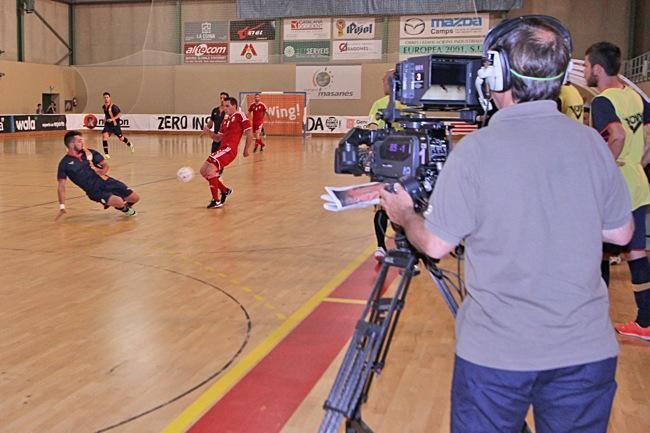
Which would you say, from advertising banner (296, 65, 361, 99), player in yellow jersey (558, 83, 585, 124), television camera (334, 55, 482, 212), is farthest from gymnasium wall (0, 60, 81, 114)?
television camera (334, 55, 482, 212)

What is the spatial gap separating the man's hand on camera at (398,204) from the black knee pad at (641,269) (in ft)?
11.3

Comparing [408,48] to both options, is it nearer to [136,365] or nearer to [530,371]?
[136,365]

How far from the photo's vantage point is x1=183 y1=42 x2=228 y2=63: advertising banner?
3475cm

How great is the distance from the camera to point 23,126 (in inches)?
1168

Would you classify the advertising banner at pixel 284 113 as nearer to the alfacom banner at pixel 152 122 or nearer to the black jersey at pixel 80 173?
the alfacom banner at pixel 152 122

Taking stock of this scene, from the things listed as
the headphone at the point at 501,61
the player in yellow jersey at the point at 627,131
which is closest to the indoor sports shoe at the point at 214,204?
the player in yellow jersey at the point at 627,131

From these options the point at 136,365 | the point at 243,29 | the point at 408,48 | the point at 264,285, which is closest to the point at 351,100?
the point at 408,48

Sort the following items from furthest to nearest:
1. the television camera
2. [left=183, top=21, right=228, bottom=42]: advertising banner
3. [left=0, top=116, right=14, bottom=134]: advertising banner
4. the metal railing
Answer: [left=183, top=21, right=228, bottom=42]: advertising banner → [left=0, top=116, right=14, bottom=134]: advertising banner → the metal railing → the television camera

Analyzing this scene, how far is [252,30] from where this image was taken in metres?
34.1

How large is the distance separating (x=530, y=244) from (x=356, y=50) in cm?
3190

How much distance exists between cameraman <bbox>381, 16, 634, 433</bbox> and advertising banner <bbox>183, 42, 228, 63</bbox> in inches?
1335

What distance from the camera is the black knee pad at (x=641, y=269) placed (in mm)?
5152

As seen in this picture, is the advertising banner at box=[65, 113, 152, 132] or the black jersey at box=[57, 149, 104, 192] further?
the advertising banner at box=[65, 113, 152, 132]

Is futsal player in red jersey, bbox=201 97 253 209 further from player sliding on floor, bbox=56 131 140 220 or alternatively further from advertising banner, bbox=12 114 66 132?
advertising banner, bbox=12 114 66 132
